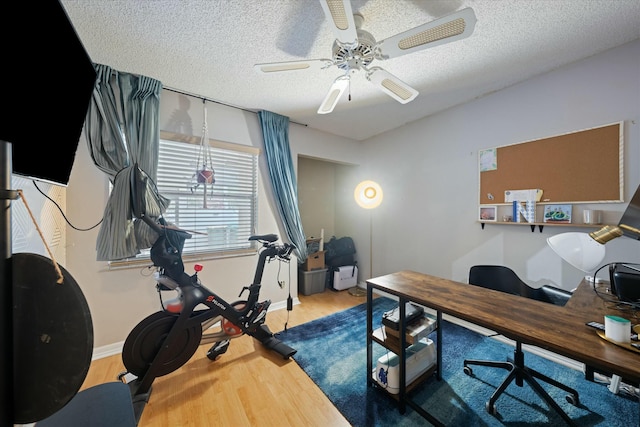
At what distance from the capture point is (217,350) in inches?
81.1

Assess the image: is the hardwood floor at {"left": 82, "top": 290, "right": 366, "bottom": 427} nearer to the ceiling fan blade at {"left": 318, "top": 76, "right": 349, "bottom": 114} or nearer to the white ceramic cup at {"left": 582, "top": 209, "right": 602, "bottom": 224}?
the ceiling fan blade at {"left": 318, "top": 76, "right": 349, "bottom": 114}

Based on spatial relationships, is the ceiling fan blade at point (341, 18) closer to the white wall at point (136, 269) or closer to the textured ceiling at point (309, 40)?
the textured ceiling at point (309, 40)

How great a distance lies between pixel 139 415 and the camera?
1436 mm

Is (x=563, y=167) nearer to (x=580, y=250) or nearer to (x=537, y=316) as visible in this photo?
(x=580, y=250)

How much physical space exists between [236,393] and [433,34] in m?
2.65

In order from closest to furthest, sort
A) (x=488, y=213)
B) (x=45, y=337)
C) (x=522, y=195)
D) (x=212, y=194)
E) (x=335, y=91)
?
(x=45, y=337), (x=335, y=91), (x=522, y=195), (x=488, y=213), (x=212, y=194)

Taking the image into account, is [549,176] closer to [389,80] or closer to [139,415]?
[389,80]

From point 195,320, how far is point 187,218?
1183 mm

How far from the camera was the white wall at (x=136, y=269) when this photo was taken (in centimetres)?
202

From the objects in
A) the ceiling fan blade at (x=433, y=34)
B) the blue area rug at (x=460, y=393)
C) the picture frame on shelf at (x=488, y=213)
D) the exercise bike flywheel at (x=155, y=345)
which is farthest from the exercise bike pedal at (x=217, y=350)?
the picture frame on shelf at (x=488, y=213)

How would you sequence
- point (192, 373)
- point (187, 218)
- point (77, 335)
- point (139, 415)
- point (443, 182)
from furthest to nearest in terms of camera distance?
point (443, 182) → point (187, 218) → point (192, 373) → point (139, 415) → point (77, 335)

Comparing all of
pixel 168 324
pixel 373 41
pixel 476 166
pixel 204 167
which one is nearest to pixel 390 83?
pixel 373 41

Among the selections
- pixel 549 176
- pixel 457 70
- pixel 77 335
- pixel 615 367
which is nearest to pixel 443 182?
pixel 549 176

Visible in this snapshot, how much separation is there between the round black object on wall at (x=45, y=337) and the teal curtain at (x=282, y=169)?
2602mm
